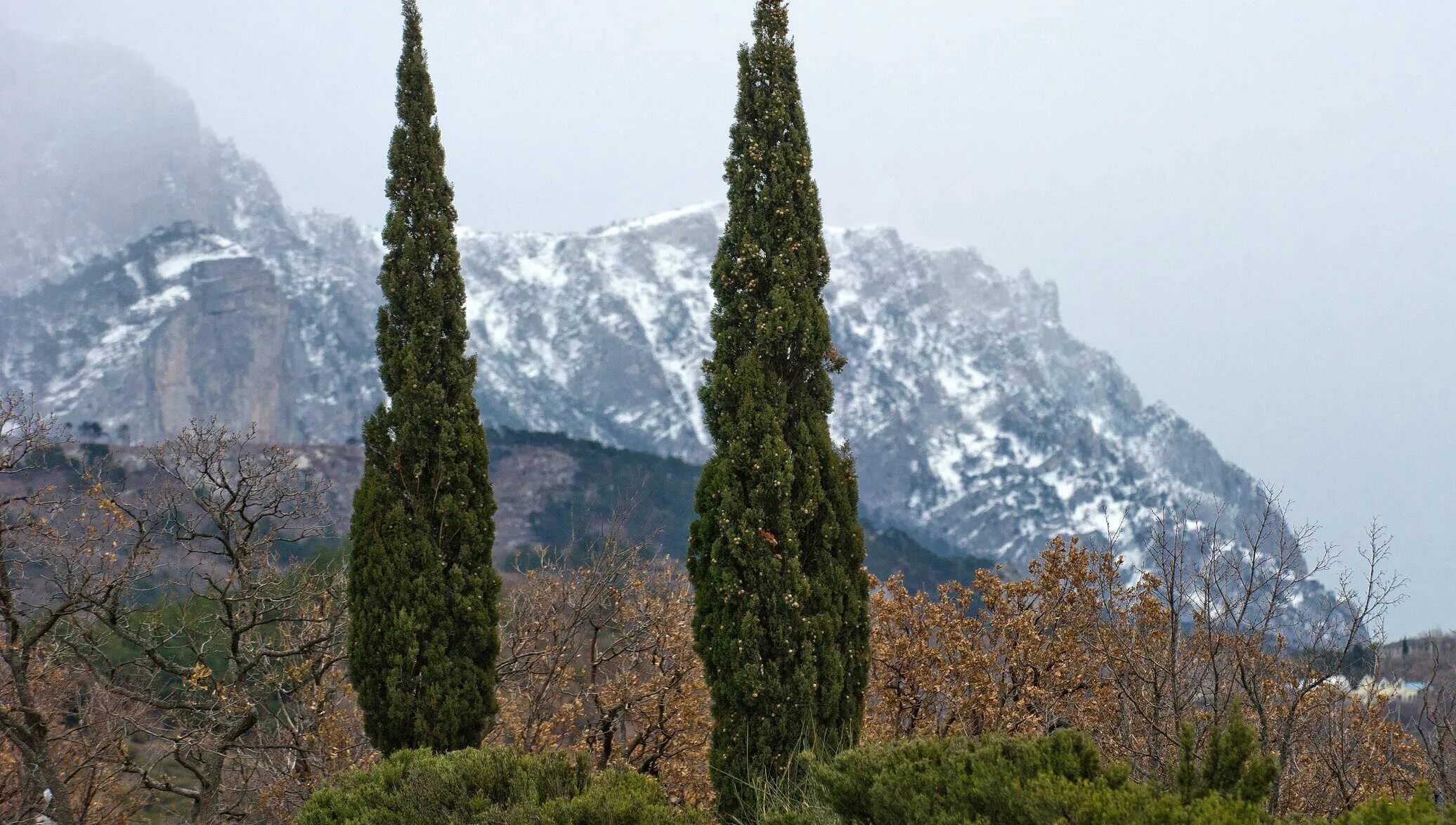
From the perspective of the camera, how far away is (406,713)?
1154 cm

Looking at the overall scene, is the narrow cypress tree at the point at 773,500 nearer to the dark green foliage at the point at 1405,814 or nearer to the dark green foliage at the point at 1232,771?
the dark green foliage at the point at 1232,771

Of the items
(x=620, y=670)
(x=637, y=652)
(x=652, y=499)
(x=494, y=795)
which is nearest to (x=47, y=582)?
(x=494, y=795)

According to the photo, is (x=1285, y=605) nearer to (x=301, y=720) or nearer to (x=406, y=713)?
(x=406, y=713)

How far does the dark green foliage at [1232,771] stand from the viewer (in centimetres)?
496

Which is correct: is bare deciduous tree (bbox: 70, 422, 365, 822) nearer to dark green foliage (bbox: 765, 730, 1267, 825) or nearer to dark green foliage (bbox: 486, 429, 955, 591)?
dark green foliage (bbox: 765, 730, 1267, 825)

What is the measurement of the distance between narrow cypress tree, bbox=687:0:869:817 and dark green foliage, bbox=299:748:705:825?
274 cm

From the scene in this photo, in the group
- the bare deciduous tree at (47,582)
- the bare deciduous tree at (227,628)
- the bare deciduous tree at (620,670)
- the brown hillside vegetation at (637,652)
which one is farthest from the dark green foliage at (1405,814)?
the bare deciduous tree at (47,582)

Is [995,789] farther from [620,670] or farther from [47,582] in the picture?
[620,670]

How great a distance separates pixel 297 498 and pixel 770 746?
6619 millimetres

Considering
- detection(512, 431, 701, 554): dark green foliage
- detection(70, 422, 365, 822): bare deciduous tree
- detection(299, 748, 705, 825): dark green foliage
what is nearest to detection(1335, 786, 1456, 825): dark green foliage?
detection(299, 748, 705, 825): dark green foliage

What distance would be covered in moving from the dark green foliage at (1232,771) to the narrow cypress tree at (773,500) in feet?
15.5

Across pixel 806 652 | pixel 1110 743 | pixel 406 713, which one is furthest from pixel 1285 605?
pixel 406 713

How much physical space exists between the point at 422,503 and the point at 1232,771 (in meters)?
9.42

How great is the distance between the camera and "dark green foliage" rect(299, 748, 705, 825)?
6574mm
